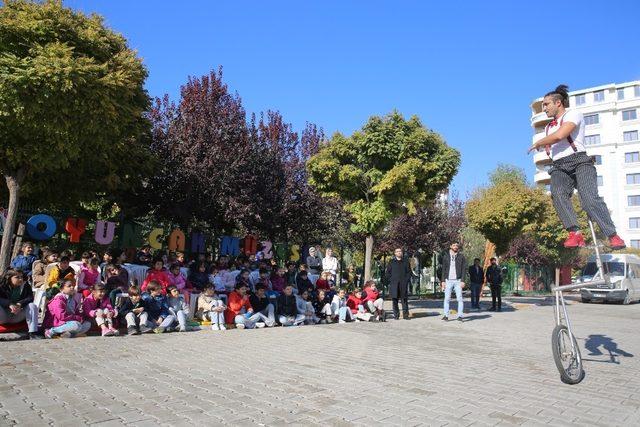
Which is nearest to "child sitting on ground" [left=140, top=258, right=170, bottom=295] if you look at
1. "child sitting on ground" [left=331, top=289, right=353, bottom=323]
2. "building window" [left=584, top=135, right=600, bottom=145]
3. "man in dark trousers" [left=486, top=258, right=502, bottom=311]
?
"child sitting on ground" [left=331, top=289, right=353, bottom=323]

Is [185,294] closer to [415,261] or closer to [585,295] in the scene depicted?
[415,261]

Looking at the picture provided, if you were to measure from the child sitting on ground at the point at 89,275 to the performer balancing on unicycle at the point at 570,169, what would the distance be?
8971mm

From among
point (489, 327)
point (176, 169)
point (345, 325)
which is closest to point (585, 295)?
point (489, 327)

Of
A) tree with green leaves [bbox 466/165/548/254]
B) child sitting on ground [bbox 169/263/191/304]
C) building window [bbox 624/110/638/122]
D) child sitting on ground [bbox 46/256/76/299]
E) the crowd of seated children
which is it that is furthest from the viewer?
building window [bbox 624/110/638/122]

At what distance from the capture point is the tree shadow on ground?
782 cm

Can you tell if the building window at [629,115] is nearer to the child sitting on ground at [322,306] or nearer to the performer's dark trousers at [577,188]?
the child sitting on ground at [322,306]

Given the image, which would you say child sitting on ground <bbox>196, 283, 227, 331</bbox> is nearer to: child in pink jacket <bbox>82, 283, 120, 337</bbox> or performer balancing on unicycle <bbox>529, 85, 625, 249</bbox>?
child in pink jacket <bbox>82, 283, 120, 337</bbox>

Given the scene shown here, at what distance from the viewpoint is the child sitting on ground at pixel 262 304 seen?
39.4 feet

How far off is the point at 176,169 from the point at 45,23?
24.7 ft

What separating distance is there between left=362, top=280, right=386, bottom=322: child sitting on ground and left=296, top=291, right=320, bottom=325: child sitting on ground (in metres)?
1.56

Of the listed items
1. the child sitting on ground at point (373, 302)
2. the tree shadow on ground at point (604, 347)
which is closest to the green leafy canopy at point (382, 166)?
the child sitting on ground at point (373, 302)

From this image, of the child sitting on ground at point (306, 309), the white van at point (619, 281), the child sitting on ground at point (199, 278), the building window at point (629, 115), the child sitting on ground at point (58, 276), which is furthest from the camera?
the building window at point (629, 115)

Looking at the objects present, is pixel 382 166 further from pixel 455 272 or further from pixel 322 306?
pixel 322 306

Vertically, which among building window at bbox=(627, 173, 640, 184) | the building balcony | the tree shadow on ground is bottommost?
the tree shadow on ground
